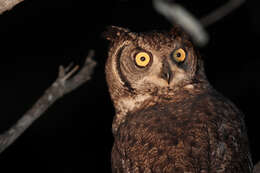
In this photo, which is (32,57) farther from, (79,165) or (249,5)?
(249,5)

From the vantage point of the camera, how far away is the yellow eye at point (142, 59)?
8.05ft

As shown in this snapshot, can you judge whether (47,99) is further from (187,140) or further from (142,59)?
(187,140)

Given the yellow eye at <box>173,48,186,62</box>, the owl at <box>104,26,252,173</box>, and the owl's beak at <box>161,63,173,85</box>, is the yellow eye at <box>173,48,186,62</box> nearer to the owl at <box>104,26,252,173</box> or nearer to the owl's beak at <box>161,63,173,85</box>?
the owl at <box>104,26,252,173</box>

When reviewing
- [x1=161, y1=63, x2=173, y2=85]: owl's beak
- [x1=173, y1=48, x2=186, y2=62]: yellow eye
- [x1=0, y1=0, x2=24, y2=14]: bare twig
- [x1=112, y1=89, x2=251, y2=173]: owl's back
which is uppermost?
[x1=0, y1=0, x2=24, y2=14]: bare twig

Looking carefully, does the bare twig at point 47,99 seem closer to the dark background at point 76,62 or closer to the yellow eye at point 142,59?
the dark background at point 76,62

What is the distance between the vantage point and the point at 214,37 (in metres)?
4.57

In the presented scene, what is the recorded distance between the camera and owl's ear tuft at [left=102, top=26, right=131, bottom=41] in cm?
261

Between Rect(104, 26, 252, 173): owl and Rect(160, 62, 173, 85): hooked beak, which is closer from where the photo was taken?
Rect(104, 26, 252, 173): owl

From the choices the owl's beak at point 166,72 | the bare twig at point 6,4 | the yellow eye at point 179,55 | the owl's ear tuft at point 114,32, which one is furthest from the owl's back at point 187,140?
the bare twig at point 6,4

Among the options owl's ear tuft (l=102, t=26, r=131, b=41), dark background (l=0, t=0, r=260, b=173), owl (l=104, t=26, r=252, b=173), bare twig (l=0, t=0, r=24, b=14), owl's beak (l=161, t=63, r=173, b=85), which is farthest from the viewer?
dark background (l=0, t=0, r=260, b=173)

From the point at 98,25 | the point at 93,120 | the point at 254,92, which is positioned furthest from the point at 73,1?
the point at 254,92

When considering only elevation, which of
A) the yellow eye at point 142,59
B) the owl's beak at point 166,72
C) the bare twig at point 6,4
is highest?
the bare twig at point 6,4

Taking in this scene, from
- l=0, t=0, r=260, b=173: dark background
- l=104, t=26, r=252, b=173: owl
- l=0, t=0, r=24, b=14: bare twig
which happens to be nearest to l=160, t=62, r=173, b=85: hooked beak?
l=104, t=26, r=252, b=173: owl

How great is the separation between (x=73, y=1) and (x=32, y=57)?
2.62 ft
